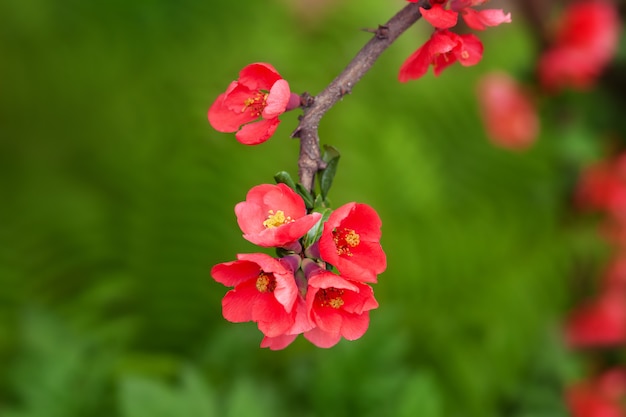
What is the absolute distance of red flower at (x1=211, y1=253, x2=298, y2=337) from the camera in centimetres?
48

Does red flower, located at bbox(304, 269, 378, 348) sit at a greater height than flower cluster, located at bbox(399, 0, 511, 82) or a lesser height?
lesser

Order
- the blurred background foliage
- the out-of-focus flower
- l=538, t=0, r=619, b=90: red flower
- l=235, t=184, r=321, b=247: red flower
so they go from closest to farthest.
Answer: l=235, t=184, r=321, b=247: red flower, the blurred background foliage, l=538, t=0, r=619, b=90: red flower, the out-of-focus flower

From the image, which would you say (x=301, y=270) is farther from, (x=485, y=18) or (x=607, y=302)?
(x=607, y=302)

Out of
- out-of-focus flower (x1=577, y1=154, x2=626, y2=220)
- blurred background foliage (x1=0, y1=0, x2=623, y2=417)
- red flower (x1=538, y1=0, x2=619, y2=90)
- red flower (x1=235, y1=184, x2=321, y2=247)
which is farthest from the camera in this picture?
out-of-focus flower (x1=577, y1=154, x2=626, y2=220)

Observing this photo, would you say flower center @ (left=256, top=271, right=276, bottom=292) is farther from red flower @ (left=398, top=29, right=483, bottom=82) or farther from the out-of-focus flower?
the out-of-focus flower

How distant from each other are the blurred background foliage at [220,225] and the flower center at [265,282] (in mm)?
646

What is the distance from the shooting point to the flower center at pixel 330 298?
0.51 metres

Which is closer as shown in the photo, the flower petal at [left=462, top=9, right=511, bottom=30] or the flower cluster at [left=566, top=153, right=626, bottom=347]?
the flower petal at [left=462, top=9, right=511, bottom=30]

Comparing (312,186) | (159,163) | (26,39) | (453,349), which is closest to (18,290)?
(159,163)

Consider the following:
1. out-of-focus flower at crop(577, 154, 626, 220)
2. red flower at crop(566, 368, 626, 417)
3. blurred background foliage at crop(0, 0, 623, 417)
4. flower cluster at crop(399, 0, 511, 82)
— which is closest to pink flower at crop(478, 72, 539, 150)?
blurred background foliage at crop(0, 0, 623, 417)

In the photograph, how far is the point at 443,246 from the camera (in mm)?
1832

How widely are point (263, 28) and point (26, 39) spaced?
70cm

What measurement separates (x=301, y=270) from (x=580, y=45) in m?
1.30

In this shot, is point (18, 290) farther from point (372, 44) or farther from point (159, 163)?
point (372, 44)
